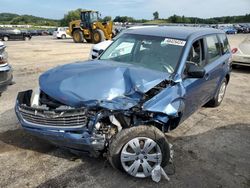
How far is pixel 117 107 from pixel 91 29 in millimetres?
22689

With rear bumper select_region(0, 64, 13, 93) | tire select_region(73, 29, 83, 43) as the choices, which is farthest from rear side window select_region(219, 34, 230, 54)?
tire select_region(73, 29, 83, 43)

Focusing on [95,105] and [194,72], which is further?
[194,72]

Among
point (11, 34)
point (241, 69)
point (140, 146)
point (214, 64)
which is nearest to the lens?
point (140, 146)

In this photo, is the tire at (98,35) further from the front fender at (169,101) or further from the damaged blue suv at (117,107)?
the front fender at (169,101)

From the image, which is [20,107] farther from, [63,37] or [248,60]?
[63,37]

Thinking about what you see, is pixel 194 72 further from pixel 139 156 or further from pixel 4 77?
pixel 4 77

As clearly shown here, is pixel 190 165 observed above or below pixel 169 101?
below

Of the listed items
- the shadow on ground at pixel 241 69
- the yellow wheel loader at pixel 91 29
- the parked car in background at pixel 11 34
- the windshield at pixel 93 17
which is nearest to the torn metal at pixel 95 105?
the shadow on ground at pixel 241 69

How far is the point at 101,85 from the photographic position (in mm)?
3521

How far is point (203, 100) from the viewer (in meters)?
5.21

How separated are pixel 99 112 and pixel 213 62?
119 inches

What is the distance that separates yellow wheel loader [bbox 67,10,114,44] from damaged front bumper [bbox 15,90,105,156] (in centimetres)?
2103

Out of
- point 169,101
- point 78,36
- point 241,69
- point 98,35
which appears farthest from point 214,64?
point 78,36

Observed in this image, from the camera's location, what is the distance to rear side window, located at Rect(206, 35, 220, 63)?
5266mm
